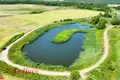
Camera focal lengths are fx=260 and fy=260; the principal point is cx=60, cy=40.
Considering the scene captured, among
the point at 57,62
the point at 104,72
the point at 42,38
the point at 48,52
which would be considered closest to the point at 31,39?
the point at 42,38

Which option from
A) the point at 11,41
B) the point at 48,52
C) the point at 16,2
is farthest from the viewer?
the point at 16,2

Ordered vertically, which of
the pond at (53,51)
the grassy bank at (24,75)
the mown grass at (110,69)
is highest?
the mown grass at (110,69)

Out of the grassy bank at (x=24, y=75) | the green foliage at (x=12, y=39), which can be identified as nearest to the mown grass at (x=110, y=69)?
the grassy bank at (x=24, y=75)

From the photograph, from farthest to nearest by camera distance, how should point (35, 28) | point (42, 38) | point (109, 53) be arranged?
point (35, 28)
point (42, 38)
point (109, 53)

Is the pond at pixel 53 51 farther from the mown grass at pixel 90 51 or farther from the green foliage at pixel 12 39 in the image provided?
the green foliage at pixel 12 39

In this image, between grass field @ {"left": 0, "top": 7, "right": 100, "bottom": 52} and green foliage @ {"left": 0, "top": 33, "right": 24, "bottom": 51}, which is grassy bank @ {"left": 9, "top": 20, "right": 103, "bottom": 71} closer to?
green foliage @ {"left": 0, "top": 33, "right": 24, "bottom": 51}

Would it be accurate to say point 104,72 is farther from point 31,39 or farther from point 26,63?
point 31,39
